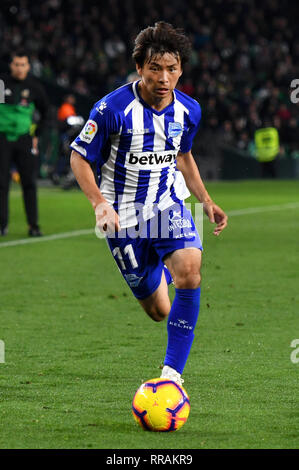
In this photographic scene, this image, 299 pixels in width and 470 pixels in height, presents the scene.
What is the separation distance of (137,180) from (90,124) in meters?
0.44

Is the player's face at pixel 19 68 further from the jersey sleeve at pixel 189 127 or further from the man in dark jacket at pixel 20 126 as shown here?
the jersey sleeve at pixel 189 127

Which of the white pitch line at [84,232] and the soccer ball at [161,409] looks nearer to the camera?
the soccer ball at [161,409]

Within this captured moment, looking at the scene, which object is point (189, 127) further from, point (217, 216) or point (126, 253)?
point (126, 253)

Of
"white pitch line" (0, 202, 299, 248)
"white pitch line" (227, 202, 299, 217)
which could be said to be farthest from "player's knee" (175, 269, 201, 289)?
"white pitch line" (227, 202, 299, 217)

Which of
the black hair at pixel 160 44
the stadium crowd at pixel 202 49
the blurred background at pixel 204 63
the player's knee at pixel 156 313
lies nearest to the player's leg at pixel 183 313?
the player's knee at pixel 156 313

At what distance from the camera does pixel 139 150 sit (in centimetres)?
568

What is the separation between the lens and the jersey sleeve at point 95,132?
5484mm

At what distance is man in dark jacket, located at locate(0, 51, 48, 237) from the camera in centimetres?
1312

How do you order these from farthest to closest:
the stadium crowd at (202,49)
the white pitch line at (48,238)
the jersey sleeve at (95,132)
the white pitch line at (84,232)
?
the stadium crowd at (202,49) < the white pitch line at (84,232) < the white pitch line at (48,238) < the jersey sleeve at (95,132)

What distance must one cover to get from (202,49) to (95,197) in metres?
28.0

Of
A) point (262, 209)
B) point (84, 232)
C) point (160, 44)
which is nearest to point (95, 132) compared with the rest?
point (160, 44)

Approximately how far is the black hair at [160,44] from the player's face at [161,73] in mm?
26

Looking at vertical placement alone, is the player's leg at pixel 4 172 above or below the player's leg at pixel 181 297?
above

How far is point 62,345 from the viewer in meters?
6.96
